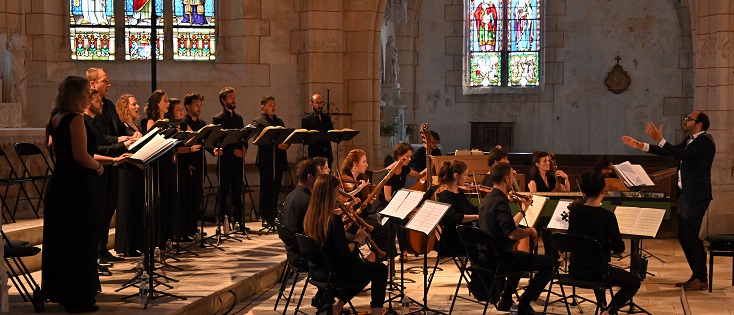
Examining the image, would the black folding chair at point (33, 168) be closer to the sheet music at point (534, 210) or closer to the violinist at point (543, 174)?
the sheet music at point (534, 210)

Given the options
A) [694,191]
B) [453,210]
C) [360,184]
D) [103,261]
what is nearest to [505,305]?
[453,210]

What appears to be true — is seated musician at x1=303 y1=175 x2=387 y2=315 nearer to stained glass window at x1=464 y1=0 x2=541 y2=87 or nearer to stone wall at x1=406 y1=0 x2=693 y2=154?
stone wall at x1=406 y1=0 x2=693 y2=154

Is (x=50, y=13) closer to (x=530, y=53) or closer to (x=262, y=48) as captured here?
(x=262, y=48)

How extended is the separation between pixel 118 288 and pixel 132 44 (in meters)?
6.34

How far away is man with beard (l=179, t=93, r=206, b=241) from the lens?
31.2 feet

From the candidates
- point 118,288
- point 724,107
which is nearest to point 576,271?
point 118,288

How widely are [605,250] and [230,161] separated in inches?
189

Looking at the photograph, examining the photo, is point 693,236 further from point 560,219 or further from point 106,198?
point 106,198

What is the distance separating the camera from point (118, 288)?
7266 mm

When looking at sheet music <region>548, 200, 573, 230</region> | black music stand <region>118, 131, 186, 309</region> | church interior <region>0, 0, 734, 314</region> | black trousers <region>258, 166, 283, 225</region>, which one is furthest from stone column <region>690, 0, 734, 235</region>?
black music stand <region>118, 131, 186, 309</region>

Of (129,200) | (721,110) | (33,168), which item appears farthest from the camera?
(721,110)

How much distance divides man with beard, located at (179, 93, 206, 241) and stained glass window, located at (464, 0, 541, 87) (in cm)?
1278

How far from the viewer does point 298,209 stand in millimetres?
7016

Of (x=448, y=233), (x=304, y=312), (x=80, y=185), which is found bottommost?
(x=304, y=312)
